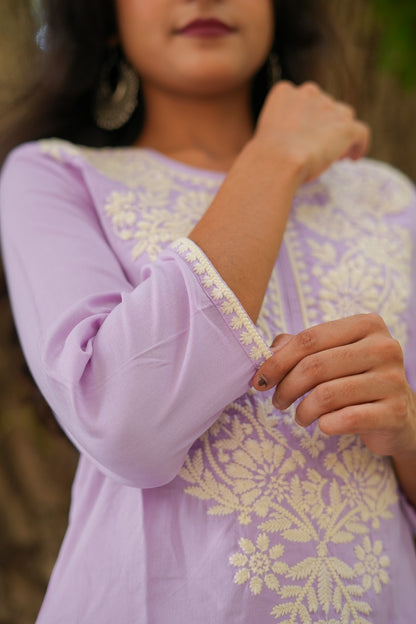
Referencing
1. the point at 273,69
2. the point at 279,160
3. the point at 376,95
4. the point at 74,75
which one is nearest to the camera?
the point at 279,160

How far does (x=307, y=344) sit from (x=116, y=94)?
0.80 meters

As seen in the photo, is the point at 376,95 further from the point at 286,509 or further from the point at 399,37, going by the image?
the point at 286,509

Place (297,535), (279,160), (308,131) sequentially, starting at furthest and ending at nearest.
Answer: (308,131) < (279,160) < (297,535)

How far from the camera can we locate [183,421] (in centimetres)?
62

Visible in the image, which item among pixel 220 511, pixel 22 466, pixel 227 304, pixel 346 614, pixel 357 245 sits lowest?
pixel 22 466

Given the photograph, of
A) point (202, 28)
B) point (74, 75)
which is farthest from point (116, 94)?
point (202, 28)

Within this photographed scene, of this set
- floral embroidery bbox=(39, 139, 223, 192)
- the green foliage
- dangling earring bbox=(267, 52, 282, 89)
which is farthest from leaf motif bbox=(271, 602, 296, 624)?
the green foliage

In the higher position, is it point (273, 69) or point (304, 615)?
point (273, 69)

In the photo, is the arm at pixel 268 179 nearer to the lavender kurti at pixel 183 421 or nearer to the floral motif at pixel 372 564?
the lavender kurti at pixel 183 421

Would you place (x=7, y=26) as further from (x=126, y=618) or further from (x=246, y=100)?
(x=126, y=618)

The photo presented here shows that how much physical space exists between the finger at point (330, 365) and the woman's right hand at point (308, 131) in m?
0.29

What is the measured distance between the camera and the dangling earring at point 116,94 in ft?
3.97

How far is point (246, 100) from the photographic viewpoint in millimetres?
1192

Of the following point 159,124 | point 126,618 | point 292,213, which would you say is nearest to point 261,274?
point 292,213
